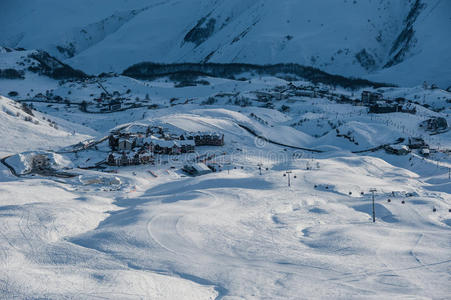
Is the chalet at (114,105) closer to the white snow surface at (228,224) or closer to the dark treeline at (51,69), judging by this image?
the white snow surface at (228,224)

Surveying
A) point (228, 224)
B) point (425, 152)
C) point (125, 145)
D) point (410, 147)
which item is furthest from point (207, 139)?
point (228, 224)

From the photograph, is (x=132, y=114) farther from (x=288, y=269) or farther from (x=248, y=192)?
(x=288, y=269)

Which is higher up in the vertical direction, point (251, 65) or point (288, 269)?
point (251, 65)

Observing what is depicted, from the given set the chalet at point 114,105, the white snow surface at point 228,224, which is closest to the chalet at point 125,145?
the white snow surface at point 228,224

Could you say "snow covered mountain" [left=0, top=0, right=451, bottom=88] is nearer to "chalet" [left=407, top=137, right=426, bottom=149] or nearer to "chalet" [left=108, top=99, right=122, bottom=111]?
"chalet" [left=108, top=99, right=122, bottom=111]

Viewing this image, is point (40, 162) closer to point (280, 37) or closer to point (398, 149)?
point (398, 149)

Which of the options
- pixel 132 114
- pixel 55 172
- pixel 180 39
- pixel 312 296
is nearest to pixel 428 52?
pixel 132 114
